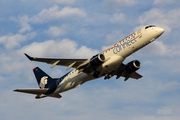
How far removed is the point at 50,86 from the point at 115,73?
11.1 meters

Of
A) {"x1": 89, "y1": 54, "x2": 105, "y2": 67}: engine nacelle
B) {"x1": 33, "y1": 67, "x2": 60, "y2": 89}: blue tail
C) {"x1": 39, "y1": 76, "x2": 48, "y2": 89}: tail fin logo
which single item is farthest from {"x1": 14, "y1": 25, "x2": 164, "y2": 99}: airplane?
{"x1": 39, "y1": 76, "x2": 48, "y2": 89}: tail fin logo

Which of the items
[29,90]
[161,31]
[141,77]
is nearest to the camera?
[161,31]

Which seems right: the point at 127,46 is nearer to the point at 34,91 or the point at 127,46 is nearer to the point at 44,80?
the point at 34,91

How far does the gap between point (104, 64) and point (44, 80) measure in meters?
17.1

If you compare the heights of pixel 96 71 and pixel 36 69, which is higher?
pixel 36 69

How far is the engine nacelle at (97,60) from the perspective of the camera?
6436 centimetres

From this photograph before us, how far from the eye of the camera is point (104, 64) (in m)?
65.0

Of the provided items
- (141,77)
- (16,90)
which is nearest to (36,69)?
(16,90)

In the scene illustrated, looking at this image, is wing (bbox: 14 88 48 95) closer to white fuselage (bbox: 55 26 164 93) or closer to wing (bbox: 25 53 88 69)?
wing (bbox: 25 53 88 69)

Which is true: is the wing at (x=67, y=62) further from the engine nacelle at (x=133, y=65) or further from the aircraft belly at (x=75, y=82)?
the engine nacelle at (x=133, y=65)

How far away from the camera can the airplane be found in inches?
2539

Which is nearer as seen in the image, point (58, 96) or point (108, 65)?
point (108, 65)

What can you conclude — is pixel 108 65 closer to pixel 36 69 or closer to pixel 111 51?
pixel 111 51

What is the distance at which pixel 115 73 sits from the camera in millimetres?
72250
